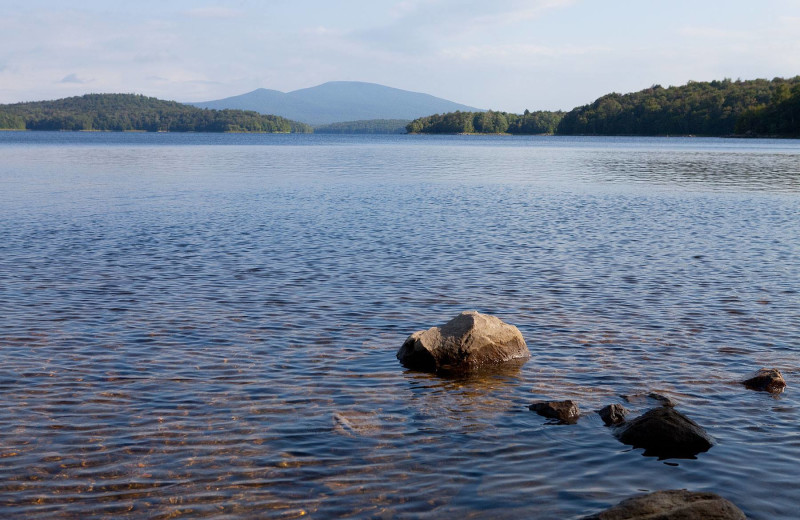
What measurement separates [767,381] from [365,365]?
6.67 metres

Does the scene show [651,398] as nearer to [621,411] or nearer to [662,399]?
[662,399]

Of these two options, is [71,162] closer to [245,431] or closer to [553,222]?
[553,222]

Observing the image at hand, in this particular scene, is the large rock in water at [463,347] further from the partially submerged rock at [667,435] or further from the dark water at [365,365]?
the partially submerged rock at [667,435]

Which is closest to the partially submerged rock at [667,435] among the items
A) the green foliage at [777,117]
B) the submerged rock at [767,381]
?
the submerged rock at [767,381]

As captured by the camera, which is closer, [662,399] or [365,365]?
[662,399]

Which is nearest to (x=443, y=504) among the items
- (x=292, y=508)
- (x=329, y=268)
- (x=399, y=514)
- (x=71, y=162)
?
(x=399, y=514)

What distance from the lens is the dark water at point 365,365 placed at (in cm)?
824

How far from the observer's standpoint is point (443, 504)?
25.7 feet

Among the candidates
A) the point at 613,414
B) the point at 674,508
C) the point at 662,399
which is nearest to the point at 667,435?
the point at 613,414

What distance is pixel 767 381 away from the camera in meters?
11.3

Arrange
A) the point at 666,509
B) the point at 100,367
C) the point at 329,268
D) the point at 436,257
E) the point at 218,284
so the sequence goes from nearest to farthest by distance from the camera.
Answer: the point at 666,509, the point at 100,367, the point at 218,284, the point at 329,268, the point at 436,257

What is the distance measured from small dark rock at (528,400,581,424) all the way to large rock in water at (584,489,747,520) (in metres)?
2.80

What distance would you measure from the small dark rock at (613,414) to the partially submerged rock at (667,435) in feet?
1.20

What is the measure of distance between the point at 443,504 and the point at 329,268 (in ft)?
46.3
